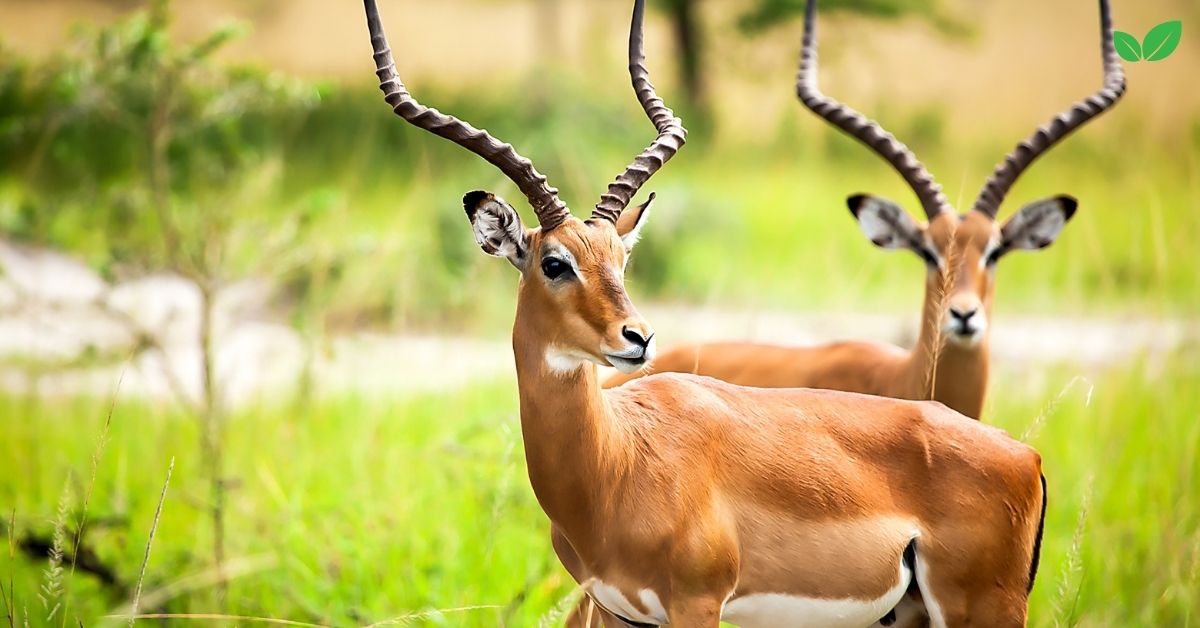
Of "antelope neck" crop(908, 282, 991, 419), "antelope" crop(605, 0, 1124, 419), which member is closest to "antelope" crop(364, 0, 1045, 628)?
"antelope" crop(605, 0, 1124, 419)

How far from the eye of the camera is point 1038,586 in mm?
5973

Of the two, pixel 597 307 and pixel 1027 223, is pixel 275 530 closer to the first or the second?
pixel 597 307

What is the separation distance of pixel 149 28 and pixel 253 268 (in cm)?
123

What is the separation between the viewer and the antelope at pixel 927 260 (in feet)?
16.5

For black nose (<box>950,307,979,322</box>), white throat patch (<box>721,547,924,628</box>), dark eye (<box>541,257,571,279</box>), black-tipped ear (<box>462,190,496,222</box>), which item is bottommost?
white throat patch (<box>721,547,924,628</box>)

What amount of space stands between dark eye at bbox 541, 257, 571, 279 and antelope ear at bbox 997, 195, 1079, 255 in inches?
112

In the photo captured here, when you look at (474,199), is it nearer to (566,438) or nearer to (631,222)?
(631,222)

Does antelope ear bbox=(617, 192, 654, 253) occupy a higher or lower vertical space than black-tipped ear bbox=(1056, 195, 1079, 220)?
lower

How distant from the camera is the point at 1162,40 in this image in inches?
138

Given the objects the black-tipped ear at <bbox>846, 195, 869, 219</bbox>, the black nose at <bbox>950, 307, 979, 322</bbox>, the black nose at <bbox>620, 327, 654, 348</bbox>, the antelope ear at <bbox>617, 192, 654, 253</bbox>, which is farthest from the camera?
the black-tipped ear at <bbox>846, 195, 869, 219</bbox>

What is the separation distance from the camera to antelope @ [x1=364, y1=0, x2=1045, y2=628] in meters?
3.10

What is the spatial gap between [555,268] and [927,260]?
2.64m

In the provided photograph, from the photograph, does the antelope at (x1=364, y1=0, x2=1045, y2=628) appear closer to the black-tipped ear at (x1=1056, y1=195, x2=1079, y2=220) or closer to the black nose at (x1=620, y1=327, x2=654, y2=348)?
the black nose at (x1=620, y1=327, x2=654, y2=348)

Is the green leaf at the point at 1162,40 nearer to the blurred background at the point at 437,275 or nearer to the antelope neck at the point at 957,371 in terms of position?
the blurred background at the point at 437,275
